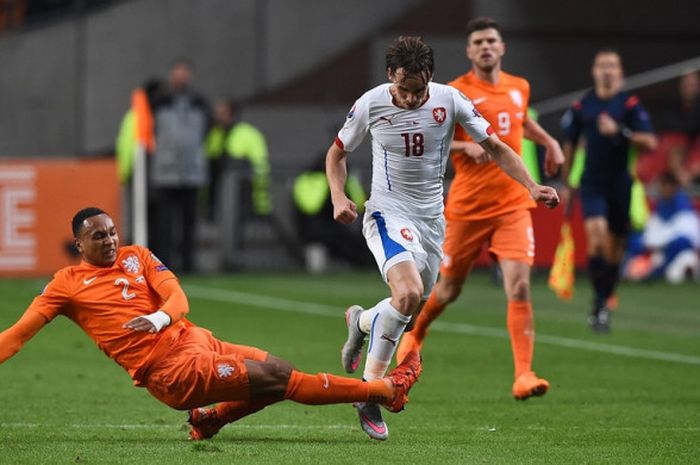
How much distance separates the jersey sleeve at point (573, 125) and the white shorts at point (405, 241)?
5.53 metres

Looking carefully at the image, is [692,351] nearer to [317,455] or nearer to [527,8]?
[317,455]

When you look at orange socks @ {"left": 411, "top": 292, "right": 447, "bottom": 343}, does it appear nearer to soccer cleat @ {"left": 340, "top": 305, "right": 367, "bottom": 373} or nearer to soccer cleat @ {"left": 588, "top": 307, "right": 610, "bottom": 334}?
soccer cleat @ {"left": 340, "top": 305, "right": 367, "bottom": 373}

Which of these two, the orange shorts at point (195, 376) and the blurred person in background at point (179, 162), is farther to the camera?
the blurred person in background at point (179, 162)

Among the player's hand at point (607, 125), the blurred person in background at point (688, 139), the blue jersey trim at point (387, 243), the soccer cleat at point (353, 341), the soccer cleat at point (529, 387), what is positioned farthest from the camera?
the blurred person in background at point (688, 139)

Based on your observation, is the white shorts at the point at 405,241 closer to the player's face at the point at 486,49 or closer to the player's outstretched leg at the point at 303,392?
the player's outstretched leg at the point at 303,392

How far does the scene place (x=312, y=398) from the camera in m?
8.70

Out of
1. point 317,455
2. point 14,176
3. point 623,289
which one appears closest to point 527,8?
point 623,289

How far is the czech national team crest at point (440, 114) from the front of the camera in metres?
9.52

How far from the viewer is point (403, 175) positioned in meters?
9.68

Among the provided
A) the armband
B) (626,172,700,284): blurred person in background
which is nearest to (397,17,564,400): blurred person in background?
the armband

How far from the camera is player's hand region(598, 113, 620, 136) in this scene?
15.0 metres

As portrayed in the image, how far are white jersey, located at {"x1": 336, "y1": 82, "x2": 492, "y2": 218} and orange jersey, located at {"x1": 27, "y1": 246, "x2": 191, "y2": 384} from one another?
1.51 m

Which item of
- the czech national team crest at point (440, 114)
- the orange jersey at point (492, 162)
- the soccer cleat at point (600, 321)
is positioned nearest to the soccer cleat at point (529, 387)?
the orange jersey at point (492, 162)

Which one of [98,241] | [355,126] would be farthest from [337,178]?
[98,241]
